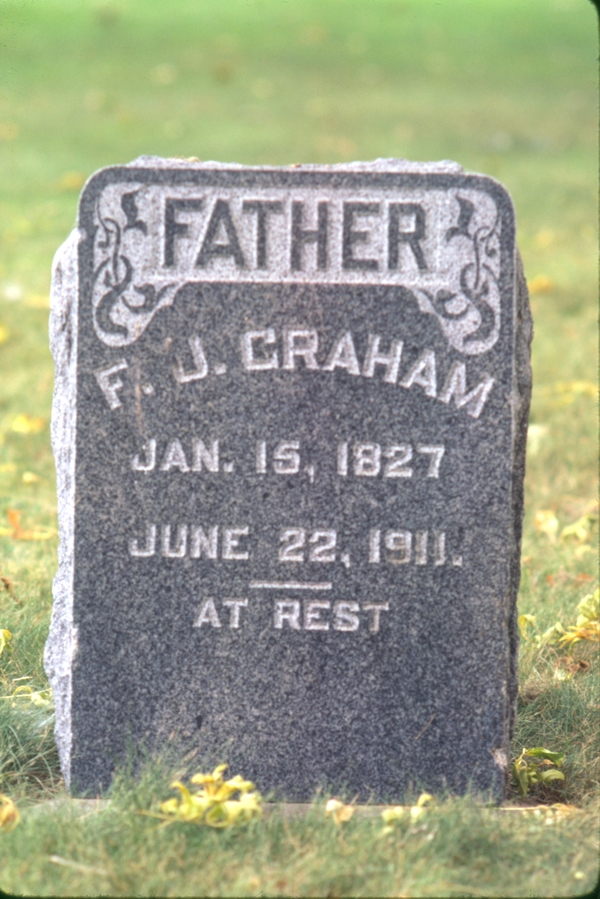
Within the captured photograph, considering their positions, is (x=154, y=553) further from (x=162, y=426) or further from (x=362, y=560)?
(x=362, y=560)

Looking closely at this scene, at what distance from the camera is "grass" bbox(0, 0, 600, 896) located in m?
1.99

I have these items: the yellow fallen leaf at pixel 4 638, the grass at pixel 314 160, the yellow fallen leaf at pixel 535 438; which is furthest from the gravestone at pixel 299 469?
the yellow fallen leaf at pixel 535 438

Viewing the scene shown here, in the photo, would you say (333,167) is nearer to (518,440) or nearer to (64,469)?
(518,440)

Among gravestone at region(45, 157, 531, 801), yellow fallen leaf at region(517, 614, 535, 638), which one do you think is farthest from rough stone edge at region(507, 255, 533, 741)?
yellow fallen leaf at region(517, 614, 535, 638)

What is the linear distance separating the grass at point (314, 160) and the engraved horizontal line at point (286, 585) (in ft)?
1.46

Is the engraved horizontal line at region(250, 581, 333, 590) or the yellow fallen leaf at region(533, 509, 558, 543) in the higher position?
the yellow fallen leaf at region(533, 509, 558, 543)

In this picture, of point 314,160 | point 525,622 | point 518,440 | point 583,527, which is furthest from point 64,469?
point 314,160

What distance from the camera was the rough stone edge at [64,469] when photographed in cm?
231

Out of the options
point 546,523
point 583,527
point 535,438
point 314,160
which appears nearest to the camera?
point 583,527

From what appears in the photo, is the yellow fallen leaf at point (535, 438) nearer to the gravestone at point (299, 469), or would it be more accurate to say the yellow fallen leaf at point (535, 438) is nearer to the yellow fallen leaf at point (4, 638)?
the gravestone at point (299, 469)

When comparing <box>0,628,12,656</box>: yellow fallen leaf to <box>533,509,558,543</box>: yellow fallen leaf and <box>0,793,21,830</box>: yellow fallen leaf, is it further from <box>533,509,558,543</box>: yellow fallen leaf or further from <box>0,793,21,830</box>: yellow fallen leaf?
<box>533,509,558,543</box>: yellow fallen leaf

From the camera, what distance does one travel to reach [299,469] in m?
2.30

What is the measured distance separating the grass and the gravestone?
19 cm

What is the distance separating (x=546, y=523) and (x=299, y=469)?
5.52 feet
